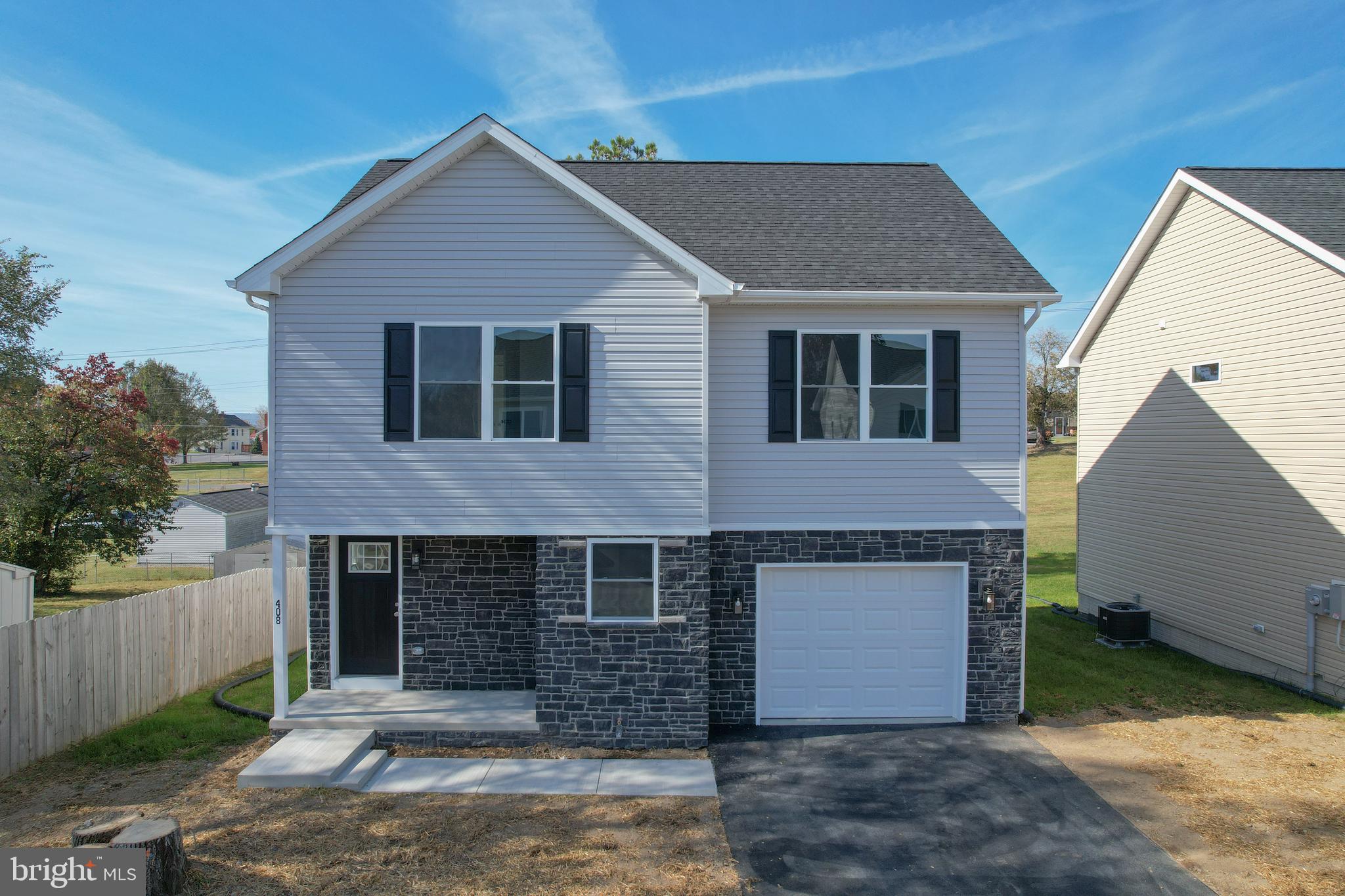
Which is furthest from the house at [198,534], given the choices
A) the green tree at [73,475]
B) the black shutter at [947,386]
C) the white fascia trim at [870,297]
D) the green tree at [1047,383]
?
the green tree at [1047,383]

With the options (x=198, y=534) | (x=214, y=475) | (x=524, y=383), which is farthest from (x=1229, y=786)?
(x=214, y=475)

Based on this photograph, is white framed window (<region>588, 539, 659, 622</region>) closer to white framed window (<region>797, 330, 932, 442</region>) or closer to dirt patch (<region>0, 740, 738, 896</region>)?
dirt patch (<region>0, 740, 738, 896</region>)

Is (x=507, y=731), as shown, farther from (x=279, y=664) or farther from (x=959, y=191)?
(x=959, y=191)

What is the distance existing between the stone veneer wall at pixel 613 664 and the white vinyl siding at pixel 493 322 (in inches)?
21.9

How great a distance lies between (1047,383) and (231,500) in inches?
1782

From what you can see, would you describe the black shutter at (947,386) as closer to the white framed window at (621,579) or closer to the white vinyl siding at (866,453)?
the white vinyl siding at (866,453)

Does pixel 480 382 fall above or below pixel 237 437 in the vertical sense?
below

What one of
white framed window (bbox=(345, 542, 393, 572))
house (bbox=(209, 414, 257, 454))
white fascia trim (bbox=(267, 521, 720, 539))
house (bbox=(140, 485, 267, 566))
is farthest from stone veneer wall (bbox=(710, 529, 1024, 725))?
house (bbox=(209, 414, 257, 454))

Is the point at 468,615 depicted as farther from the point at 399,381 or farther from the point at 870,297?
the point at 870,297

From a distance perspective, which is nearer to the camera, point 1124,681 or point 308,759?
point 308,759

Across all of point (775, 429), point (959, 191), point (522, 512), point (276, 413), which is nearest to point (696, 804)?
point (522, 512)

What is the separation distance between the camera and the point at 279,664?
27.6 ft

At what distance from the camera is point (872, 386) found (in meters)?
9.12

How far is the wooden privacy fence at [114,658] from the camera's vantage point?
762 cm
